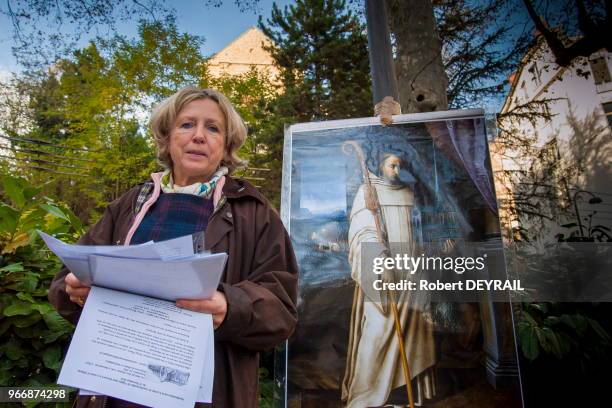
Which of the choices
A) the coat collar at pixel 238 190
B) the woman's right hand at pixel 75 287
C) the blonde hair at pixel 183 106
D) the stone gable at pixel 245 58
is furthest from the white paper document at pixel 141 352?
the stone gable at pixel 245 58

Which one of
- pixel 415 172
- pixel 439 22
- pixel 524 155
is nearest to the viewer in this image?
pixel 415 172

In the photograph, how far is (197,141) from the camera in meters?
1.11

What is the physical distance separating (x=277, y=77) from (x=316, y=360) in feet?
27.6

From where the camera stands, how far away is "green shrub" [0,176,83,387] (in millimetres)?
1386

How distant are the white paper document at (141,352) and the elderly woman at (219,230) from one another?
2.0 inches

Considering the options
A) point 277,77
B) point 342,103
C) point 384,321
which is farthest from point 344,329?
point 277,77

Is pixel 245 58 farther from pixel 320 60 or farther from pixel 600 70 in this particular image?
pixel 600 70

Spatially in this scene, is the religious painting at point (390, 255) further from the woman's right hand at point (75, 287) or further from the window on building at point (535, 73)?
the window on building at point (535, 73)

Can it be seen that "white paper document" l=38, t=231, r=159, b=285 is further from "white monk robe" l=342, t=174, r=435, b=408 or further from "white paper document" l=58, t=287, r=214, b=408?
"white monk robe" l=342, t=174, r=435, b=408

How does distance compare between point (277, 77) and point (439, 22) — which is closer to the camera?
point (439, 22)

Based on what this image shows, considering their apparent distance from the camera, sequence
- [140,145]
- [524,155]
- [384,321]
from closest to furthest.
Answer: [384,321] < [524,155] < [140,145]

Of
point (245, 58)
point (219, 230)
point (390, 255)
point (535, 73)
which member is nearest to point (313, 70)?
point (245, 58)

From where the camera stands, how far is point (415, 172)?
1.61m

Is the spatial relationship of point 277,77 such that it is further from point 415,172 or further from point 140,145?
point 415,172
